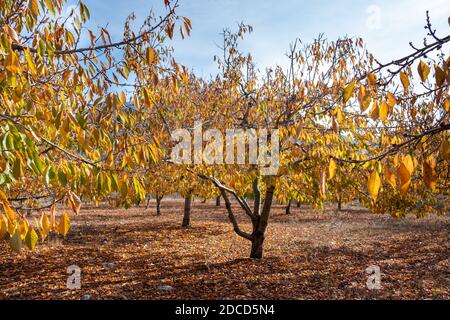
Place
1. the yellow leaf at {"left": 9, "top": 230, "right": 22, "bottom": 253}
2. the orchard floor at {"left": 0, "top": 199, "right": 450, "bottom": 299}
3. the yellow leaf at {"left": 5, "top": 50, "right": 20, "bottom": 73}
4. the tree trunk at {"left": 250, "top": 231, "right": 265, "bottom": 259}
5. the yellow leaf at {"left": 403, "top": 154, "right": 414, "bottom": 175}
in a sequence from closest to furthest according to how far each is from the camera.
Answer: the yellow leaf at {"left": 403, "top": 154, "right": 414, "bottom": 175} < the yellow leaf at {"left": 9, "top": 230, "right": 22, "bottom": 253} < the yellow leaf at {"left": 5, "top": 50, "right": 20, "bottom": 73} < the orchard floor at {"left": 0, "top": 199, "right": 450, "bottom": 299} < the tree trunk at {"left": 250, "top": 231, "right": 265, "bottom": 259}

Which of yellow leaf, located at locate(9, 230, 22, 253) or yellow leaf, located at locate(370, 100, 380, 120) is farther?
yellow leaf, located at locate(370, 100, 380, 120)

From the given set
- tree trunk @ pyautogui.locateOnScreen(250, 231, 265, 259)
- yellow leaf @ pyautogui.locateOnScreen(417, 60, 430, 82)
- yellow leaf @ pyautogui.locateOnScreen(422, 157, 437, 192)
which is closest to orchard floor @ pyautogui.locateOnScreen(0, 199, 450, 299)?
tree trunk @ pyautogui.locateOnScreen(250, 231, 265, 259)

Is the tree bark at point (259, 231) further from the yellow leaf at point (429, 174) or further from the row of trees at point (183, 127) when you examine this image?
the yellow leaf at point (429, 174)

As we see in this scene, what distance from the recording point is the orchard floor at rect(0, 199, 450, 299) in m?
6.70

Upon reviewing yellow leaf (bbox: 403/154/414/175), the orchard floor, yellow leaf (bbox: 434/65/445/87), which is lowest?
the orchard floor

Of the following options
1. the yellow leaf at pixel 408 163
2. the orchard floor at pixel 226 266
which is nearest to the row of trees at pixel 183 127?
the yellow leaf at pixel 408 163

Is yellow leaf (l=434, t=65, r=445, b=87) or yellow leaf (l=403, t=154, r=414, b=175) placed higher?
yellow leaf (l=434, t=65, r=445, b=87)

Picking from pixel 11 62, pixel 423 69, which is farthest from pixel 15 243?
pixel 423 69

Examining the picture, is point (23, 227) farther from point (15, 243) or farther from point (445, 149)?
point (445, 149)

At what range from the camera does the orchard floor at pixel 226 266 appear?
6699 mm

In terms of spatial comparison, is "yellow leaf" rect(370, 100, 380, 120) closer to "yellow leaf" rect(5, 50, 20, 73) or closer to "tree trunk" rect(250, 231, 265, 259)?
"yellow leaf" rect(5, 50, 20, 73)

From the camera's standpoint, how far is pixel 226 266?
28.4ft
